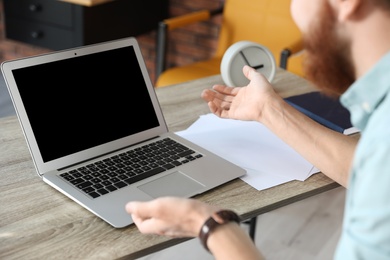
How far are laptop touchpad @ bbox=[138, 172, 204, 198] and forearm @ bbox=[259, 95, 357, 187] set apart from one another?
0.75ft

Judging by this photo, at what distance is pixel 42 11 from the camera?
3.07m

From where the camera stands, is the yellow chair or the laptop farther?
the yellow chair

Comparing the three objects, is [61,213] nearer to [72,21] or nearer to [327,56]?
[327,56]

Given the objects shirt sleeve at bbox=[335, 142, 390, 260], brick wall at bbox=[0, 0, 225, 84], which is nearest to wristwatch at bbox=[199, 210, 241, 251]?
shirt sleeve at bbox=[335, 142, 390, 260]

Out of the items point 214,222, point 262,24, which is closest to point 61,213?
point 214,222

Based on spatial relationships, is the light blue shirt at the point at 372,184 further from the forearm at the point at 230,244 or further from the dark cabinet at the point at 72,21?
the dark cabinet at the point at 72,21

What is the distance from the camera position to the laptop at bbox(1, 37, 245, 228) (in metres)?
1.25

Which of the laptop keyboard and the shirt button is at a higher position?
the shirt button

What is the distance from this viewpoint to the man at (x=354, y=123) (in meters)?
0.78

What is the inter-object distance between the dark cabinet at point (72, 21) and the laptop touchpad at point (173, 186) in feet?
5.84

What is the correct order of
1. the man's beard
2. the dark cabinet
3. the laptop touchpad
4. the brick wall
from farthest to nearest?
the brick wall < the dark cabinet < the laptop touchpad < the man's beard

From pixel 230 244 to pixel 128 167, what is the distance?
404 mm

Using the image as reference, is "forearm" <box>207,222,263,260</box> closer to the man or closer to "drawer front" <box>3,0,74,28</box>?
the man

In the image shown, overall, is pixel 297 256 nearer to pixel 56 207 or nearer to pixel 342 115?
pixel 342 115
